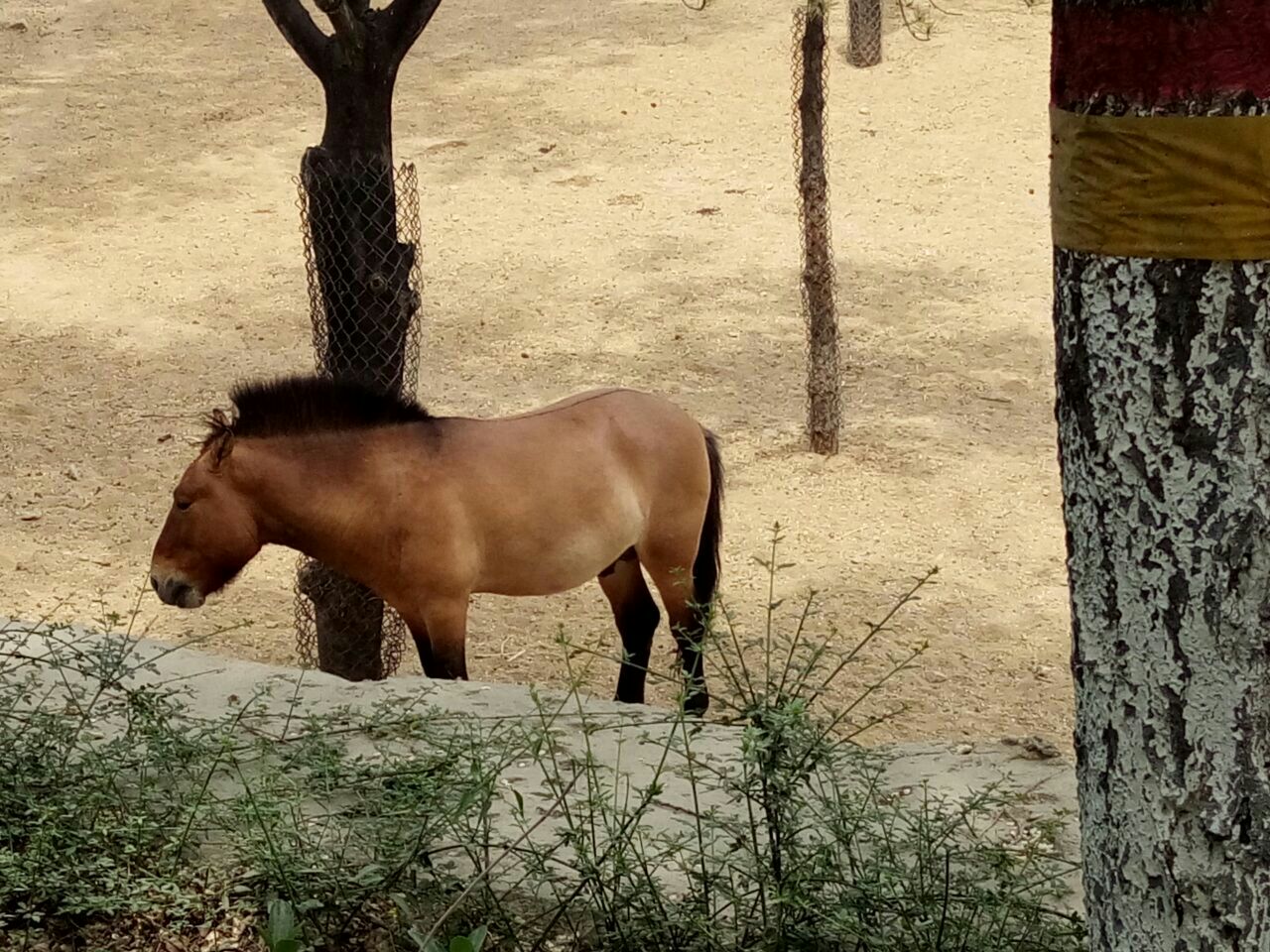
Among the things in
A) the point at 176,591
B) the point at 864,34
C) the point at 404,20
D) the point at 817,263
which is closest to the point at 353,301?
the point at 404,20

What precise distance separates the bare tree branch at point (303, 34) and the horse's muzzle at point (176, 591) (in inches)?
77.4

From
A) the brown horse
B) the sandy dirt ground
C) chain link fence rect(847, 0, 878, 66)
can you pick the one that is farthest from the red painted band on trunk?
chain link fence rect(847, 0, 878, 66)

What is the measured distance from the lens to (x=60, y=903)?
2982 millimetres

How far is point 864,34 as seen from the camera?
15.8 metres

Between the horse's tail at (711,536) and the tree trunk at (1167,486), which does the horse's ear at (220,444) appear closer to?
the horse's tail at (711,536)

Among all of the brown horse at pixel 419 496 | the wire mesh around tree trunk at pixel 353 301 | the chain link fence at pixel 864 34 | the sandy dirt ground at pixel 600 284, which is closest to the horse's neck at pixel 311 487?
the brown horse at pixel 419 496

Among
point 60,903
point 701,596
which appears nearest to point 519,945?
point 60,903

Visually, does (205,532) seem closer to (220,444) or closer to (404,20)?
(220,444)

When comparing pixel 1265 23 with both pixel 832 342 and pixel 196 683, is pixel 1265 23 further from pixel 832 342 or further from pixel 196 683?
pixel 832 342

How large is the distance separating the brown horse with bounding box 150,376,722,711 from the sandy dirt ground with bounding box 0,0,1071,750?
46 cm

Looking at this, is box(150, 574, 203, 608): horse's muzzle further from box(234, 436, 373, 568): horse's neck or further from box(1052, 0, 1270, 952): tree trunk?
box(1052, 0, 1270, 952): tree trunk

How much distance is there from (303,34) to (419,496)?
1.91 m

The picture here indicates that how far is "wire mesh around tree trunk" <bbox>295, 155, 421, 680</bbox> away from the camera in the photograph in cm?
606

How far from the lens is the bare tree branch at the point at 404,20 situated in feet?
19.7
